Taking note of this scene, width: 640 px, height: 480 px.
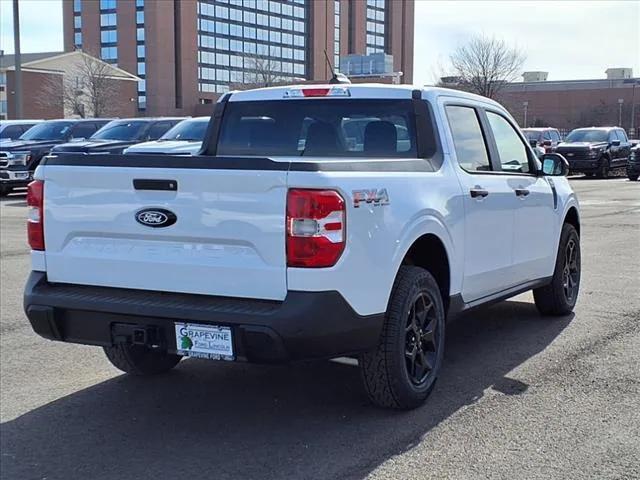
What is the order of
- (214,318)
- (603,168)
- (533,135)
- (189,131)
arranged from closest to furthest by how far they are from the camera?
(214,318) → (189,131) → (603,168) → (533,135)

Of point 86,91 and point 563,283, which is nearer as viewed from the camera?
point 563,283

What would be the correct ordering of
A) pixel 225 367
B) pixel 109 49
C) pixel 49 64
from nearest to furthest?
pixel 225 367 → pixel 49 64 → pixel 109 49

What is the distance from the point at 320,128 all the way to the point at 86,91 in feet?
244

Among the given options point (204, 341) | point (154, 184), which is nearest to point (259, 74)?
point (154, 184)

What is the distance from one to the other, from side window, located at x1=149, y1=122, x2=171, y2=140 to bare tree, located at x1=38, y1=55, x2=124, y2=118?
54.5 meters

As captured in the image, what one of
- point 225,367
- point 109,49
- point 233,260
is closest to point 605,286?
point 225,367

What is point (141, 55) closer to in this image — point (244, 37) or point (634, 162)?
point (244, 37)

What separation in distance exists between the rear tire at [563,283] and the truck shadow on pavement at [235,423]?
953 mm

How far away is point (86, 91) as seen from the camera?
7612 centimetres

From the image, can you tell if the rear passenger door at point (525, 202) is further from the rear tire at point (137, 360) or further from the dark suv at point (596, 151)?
the dark suv at point (596, 151)

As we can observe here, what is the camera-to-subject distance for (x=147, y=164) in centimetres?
440

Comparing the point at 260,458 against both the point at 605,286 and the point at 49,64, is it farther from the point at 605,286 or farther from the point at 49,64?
the point at 49,64

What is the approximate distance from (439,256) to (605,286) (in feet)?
13.9

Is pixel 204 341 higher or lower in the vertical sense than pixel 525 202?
lower
